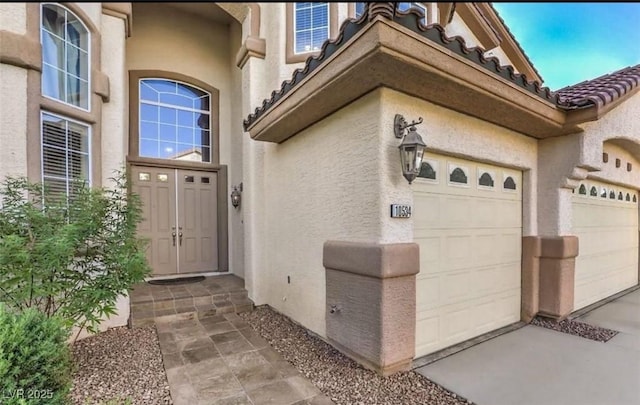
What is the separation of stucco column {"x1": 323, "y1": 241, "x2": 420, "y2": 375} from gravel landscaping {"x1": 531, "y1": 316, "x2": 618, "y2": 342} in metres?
2.90

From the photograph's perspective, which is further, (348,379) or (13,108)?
(13,108)

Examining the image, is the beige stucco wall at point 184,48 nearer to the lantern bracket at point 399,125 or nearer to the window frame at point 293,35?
the window frame at point 293,35

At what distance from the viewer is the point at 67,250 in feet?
11.1

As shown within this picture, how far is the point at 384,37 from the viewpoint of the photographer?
2689mm

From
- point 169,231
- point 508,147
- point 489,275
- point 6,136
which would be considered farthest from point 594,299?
point 6,136

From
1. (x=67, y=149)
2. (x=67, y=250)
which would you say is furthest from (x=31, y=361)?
(x=67, y=149)

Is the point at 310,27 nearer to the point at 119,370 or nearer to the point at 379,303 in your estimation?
the point at 379,303

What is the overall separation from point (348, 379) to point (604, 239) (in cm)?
665

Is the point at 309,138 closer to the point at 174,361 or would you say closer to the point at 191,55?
the point at 174,361

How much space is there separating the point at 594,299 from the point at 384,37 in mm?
6932

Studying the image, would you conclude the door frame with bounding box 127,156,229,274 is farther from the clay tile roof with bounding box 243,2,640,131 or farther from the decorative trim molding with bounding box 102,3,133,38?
the decorative trim molding with bounding box 102,3,133,38

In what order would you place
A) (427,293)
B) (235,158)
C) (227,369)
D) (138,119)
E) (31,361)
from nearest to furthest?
(31,361)
(227,369)
(427,293)
(138,119)
(235,158)

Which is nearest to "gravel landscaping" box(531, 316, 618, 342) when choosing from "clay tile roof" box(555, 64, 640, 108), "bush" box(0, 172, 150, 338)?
"clay tile roof" box(555, 64, 640, 108)

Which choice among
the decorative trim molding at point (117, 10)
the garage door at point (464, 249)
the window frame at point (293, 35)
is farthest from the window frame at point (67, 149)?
the garage door at point (464, 249)
